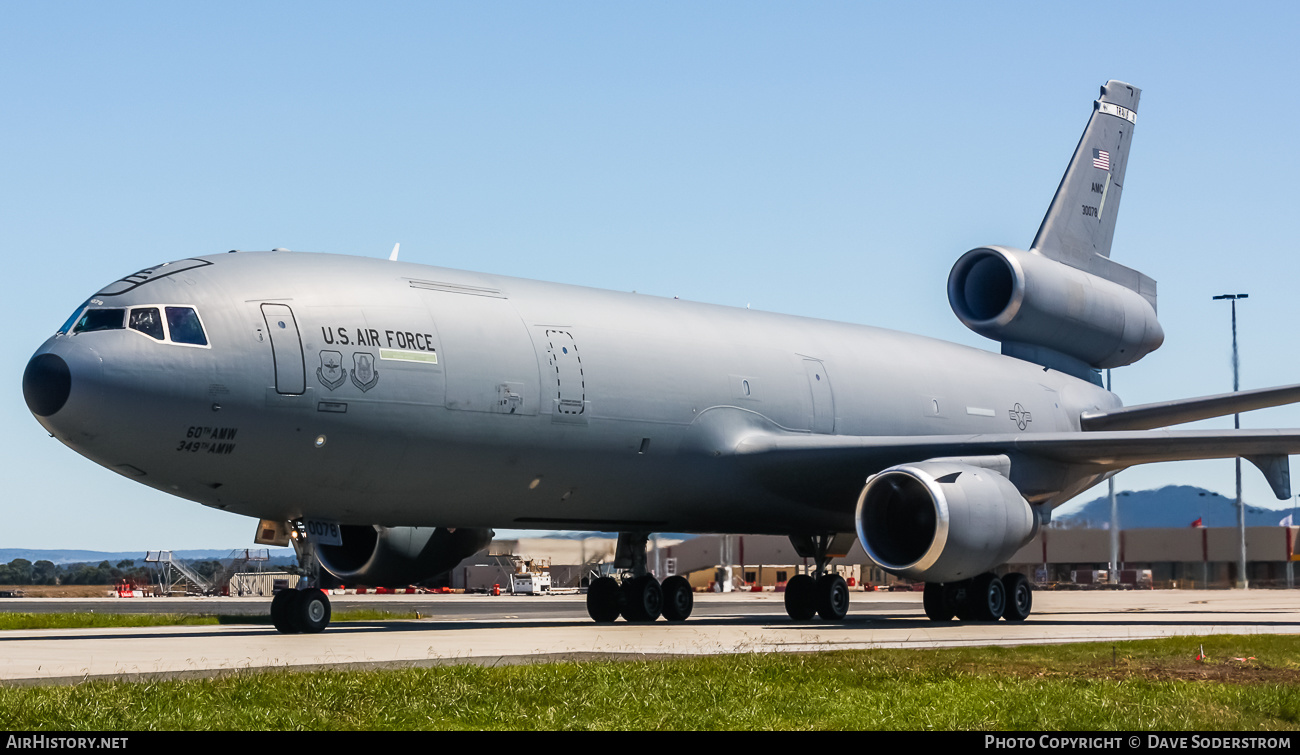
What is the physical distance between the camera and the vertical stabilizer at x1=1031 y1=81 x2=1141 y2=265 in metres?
28.9

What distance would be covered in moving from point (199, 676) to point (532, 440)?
834 cm

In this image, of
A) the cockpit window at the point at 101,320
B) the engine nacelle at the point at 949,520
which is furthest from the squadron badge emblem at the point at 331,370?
the engine nacelle at the point at 949,520

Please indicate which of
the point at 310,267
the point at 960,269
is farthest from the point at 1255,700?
the point at 960,269

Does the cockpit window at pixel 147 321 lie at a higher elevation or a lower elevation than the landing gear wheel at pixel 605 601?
higher

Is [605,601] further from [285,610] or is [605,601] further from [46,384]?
[46,384]

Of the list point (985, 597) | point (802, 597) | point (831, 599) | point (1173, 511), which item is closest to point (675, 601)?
point (802, 597)

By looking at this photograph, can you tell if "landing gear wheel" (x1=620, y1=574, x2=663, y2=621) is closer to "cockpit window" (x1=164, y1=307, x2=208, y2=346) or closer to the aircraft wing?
the aircraft wing

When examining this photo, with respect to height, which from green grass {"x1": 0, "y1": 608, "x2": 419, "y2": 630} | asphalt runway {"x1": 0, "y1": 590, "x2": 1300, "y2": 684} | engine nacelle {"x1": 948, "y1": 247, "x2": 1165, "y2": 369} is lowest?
green grass {"x1": 0, "y1": 608, "x2": 419, "y2": 630}

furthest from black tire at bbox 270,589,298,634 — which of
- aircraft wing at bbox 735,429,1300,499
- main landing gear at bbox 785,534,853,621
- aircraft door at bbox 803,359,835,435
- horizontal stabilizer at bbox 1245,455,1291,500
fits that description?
horizontal stabilizer at bbox 1245,455,1291,500

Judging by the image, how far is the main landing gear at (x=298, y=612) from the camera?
17.2 metres

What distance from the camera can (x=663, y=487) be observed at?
69.1 ft

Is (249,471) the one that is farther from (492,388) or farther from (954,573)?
(954,573)

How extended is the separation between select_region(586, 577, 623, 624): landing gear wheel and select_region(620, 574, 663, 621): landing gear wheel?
13 centimetres

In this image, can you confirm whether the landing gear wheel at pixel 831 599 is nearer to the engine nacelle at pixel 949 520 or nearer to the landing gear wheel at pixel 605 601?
the engine nacelle at pixel 949 520
